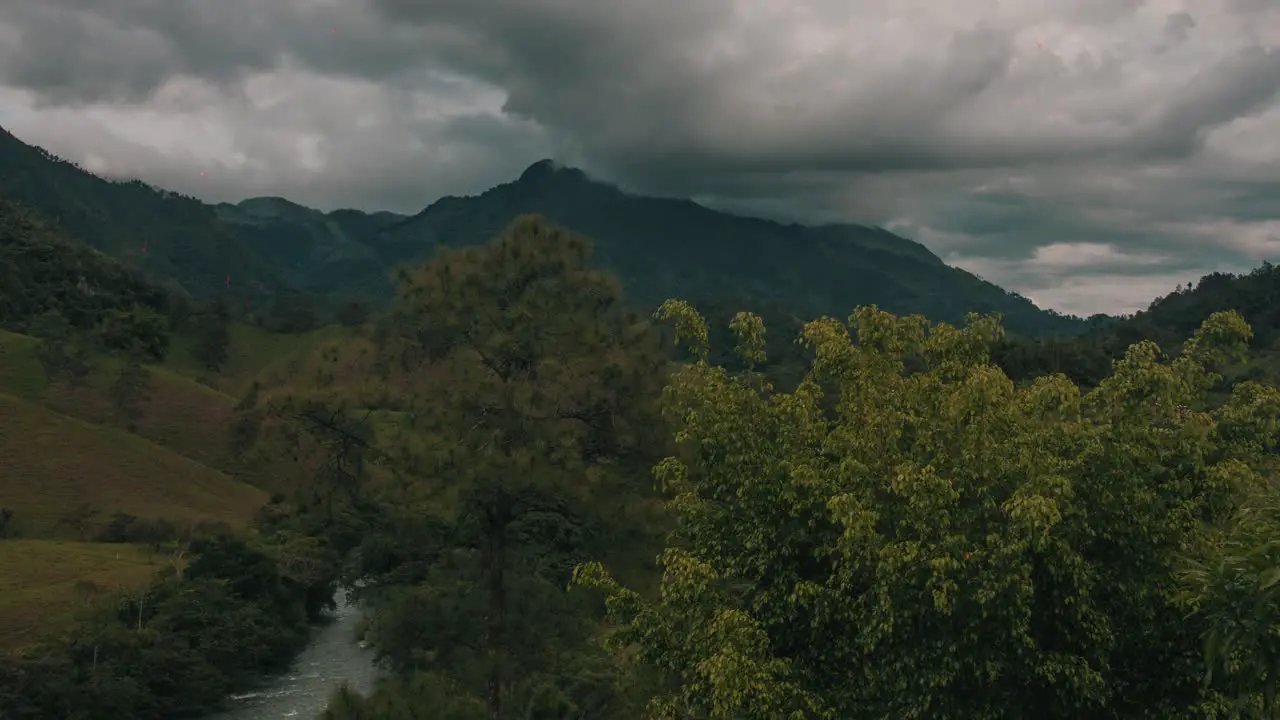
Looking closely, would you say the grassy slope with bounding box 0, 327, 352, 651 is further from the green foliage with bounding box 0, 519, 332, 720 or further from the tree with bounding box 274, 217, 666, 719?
the tree with bounding box 274, 217, 666, 719

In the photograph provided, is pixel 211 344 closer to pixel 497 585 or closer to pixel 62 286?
pixel 62 286

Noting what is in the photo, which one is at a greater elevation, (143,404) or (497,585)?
(497,585)

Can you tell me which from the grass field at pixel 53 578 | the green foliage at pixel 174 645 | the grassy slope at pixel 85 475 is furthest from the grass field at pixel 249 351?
the green foliage at pixel 174 645

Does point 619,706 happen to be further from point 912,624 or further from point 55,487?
point 55,487

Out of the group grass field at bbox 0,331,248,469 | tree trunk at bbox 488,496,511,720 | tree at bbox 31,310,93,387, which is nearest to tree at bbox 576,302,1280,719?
tree trunk at bbox 488,496,511,720

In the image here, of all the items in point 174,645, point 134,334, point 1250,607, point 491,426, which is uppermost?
point 1250,607

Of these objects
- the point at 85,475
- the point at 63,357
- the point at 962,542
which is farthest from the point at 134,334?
the point at 962,542

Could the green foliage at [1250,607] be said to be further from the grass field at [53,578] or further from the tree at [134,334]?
the tree at [134,334]

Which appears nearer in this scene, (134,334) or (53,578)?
(53,578)
